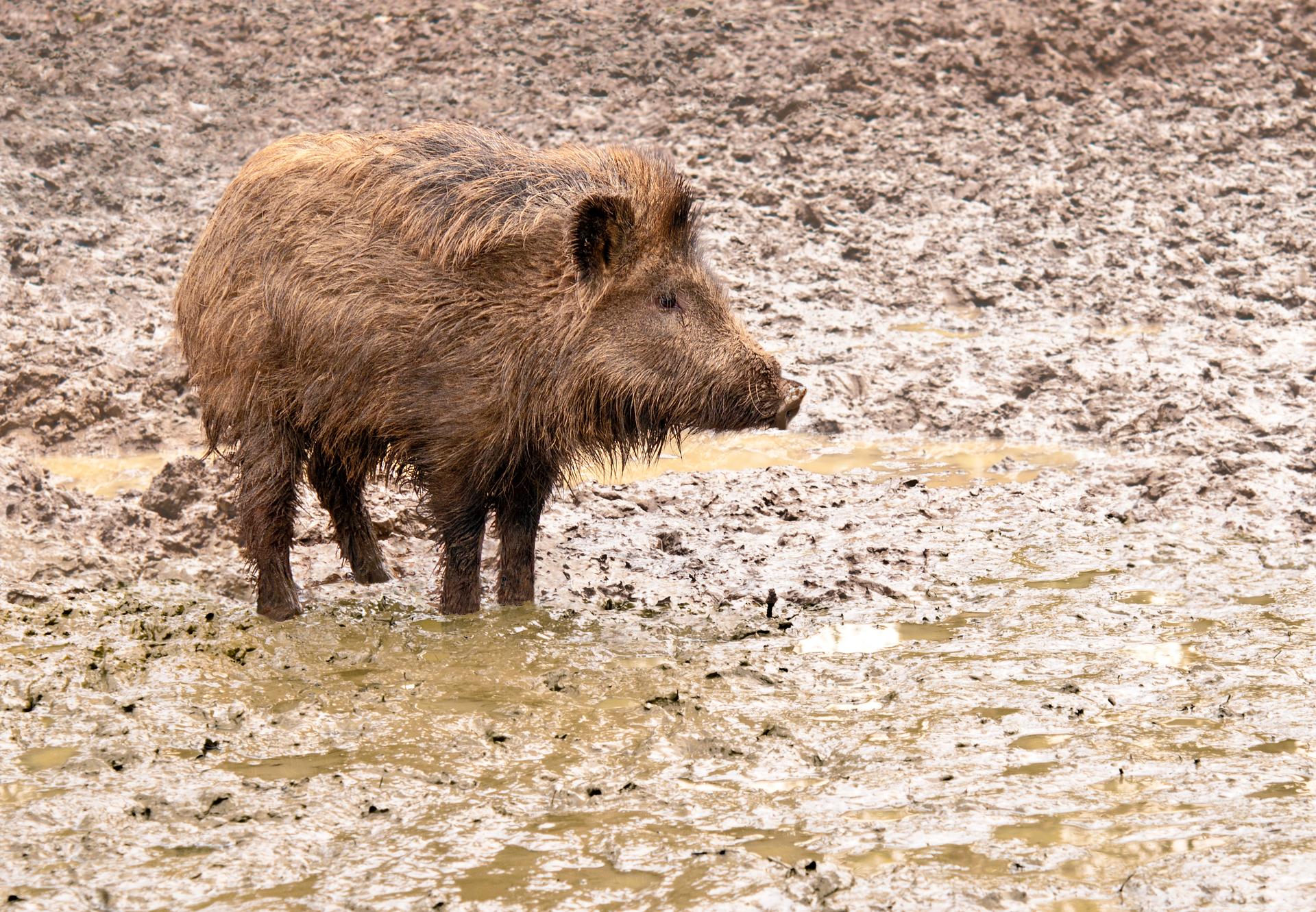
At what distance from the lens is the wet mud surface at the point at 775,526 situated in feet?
11.9

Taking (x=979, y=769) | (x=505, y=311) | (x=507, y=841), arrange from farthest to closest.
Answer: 1. (x=505, y=311)
2. (x=979, y=769)
3. (x=507, y=841)

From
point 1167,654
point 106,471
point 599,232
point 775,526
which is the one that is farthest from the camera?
point 106,471

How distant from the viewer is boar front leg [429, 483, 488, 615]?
547cm

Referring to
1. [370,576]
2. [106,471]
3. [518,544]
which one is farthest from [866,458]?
[106,471]

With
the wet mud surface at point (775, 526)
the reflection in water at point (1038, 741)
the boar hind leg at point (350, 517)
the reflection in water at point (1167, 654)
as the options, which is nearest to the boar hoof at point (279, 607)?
the wet mud surface at point (775, 526)

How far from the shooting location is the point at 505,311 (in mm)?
5316

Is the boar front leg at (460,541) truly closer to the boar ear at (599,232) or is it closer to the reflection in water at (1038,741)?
the boar ear at (599,232)

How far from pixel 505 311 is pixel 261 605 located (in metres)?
1.52

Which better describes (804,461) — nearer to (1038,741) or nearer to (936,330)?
(936,330)

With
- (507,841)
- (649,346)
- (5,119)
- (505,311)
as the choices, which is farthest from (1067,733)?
(5,119)

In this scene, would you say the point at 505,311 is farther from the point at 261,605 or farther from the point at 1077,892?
the point at 1077,892

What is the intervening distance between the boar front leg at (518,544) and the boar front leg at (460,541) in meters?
0.12

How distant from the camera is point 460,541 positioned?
5516 mm

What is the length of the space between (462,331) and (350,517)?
3.77 ft
